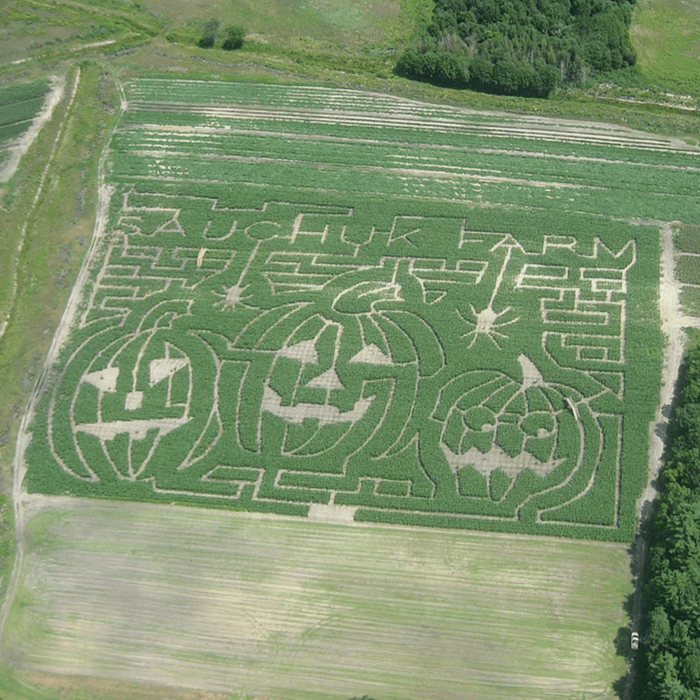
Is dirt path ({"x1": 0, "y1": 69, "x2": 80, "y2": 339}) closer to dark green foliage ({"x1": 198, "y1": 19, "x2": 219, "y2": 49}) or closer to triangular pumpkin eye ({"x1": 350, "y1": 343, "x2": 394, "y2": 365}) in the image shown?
dark green foliage ({"x1": 198, "y1": 19, "x2": 219, "y2": 49})

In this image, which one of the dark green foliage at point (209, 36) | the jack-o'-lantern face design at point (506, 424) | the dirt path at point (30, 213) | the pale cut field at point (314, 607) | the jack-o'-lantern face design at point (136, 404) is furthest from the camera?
the dark green foliage at point (209, 36)

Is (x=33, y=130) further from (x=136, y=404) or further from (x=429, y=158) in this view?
(x=429, y=158)

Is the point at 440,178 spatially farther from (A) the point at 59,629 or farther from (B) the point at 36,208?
(A) the point at 59,629

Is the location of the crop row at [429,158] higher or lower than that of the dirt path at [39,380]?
higher

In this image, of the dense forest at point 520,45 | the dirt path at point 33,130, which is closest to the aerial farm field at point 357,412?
the dense forest at point 520,45

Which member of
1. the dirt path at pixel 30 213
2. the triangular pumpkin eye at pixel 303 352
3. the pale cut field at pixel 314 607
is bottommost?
the pale cut field at pixel 314 607

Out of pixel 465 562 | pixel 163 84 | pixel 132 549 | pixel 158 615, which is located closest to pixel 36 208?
pixel 163 84

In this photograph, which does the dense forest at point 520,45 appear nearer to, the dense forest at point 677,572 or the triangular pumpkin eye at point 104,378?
the dense forest at point 677,572
